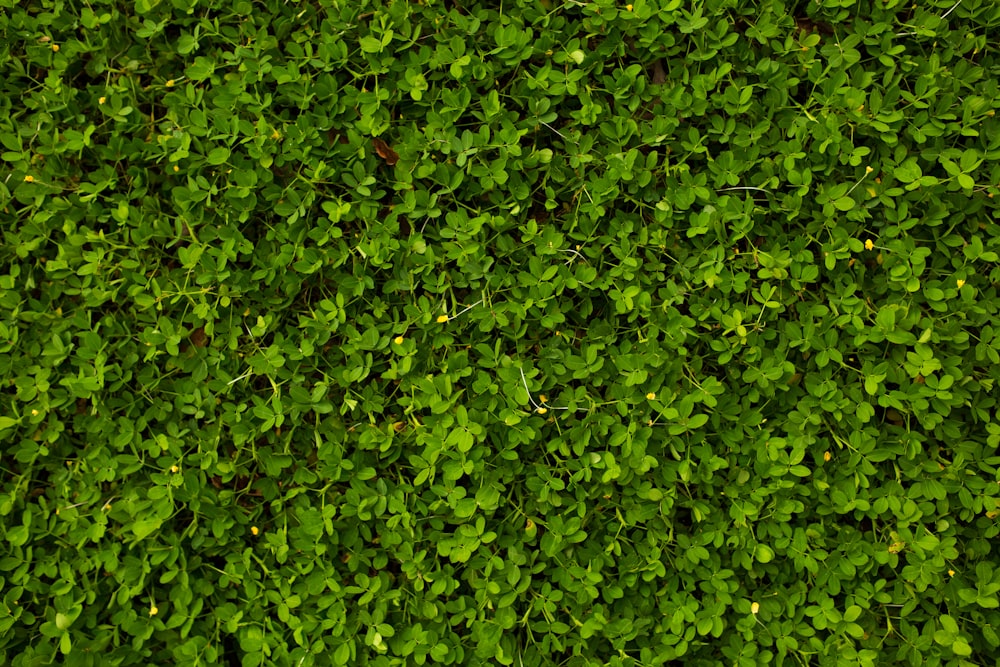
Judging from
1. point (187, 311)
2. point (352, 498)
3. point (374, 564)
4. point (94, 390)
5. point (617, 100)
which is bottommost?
point (374, 564)

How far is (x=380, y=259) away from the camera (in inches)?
83.7

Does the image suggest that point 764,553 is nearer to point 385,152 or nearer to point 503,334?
point 503,334

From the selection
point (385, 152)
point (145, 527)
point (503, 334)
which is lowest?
point (145, 527)

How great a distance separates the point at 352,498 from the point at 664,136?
56.9 inches

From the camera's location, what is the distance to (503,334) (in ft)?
7.20

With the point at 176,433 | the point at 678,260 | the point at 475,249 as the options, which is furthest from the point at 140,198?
the point at 678,260

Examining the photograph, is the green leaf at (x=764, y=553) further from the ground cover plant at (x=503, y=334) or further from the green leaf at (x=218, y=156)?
the green leaf at (x=218, y=156)

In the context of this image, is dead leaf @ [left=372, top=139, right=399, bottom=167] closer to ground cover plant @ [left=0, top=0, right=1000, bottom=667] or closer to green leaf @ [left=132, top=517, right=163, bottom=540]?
ground cover plant @ [left=0, top=0, right=1000, bottom=667]

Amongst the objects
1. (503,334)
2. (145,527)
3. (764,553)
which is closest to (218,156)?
(503,334)

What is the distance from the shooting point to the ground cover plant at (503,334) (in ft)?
7.06

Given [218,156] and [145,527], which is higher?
[218,156]

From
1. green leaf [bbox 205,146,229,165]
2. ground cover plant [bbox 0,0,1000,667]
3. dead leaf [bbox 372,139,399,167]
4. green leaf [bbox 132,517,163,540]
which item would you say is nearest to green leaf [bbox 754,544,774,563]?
ground cover plant [bbox 0,0,1000,667]

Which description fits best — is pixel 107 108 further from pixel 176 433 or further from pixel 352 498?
pixel 352 498

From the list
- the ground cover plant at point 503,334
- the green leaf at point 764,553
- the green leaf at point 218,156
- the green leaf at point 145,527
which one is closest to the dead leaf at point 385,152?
the ground cover plant at point 503,334
